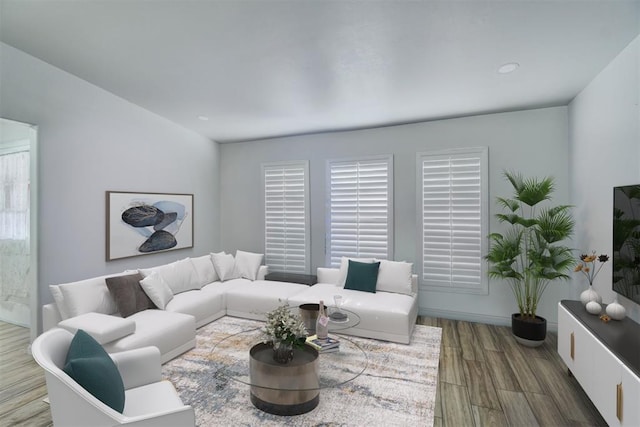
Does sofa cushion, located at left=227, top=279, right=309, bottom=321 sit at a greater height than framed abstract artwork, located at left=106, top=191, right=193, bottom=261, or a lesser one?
lesser

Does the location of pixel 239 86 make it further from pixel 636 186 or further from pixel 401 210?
pixel 636 186

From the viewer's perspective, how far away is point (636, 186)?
2.27m

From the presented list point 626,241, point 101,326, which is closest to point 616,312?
point 626,241

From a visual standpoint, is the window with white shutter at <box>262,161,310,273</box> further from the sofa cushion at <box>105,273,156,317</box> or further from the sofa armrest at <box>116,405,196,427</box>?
the sofa armrest at <box>116,405,196,427</box>

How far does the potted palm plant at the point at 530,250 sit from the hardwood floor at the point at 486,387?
0.29 metres

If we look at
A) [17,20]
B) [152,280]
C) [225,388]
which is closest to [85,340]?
[225,388]

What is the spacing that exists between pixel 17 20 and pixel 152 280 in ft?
8.57

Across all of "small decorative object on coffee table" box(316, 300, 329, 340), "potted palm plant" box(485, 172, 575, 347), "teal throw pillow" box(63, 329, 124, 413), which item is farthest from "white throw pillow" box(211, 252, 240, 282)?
"potted palm plant" box(485, 172, 575, 347)

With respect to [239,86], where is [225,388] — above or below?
below

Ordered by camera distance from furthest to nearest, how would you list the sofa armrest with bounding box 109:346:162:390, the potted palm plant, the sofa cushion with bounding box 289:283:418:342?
the sofa cushion with bounding box 289:283:418:342, the potted palm plant, the sofa armrest with bounding box 109:346:162:390

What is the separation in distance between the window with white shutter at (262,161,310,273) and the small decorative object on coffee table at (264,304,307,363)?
2.98 m

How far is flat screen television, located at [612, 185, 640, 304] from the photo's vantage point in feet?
7.46

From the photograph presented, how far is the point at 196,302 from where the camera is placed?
3852 millimetres

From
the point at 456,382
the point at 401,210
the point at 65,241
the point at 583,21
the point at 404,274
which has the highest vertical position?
the point at 583,21
